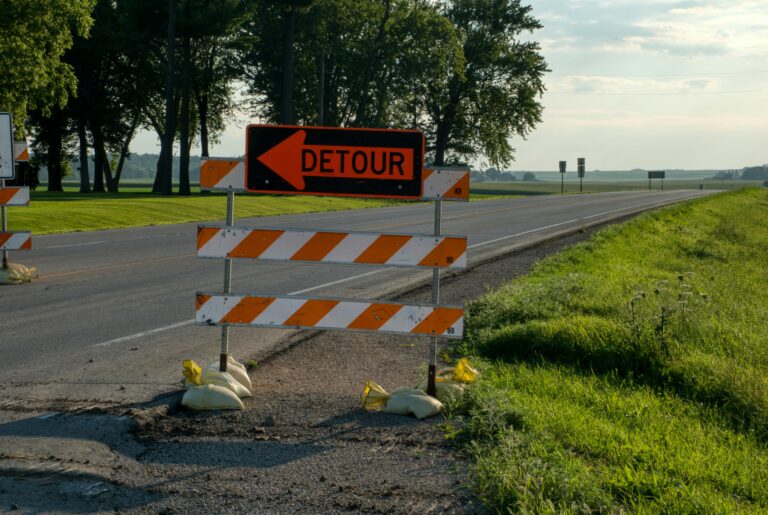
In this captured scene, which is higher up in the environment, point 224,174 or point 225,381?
point 224,174

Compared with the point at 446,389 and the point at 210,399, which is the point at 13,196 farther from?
the point at 446,389

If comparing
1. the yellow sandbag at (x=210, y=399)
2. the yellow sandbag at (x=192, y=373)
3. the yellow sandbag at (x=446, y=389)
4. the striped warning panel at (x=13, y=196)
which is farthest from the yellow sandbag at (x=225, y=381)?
the striped warning panel at (x=13, y=196)

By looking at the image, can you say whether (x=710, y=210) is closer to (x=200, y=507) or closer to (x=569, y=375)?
(x=569, y=375)

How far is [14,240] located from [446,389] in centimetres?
868

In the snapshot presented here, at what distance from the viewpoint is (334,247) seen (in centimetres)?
631

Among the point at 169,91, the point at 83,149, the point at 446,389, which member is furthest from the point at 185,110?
the point at 446,389

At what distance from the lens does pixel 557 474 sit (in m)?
4.29

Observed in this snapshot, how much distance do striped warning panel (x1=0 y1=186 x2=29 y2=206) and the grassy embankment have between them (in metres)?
7.03

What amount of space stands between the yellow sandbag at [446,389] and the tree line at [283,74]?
36182 millimetres

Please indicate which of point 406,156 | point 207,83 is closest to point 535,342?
point 406,156

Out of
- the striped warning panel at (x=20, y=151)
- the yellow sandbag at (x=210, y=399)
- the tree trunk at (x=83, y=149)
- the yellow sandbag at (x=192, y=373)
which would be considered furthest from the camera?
the tree trunk at (x=83, y=149)

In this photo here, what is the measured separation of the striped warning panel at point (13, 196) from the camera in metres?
12.7

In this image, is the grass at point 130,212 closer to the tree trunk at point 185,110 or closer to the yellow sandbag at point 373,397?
the tree trunk at point 185,110

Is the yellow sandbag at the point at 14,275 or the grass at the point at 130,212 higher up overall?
the grass at the point at 130,212
